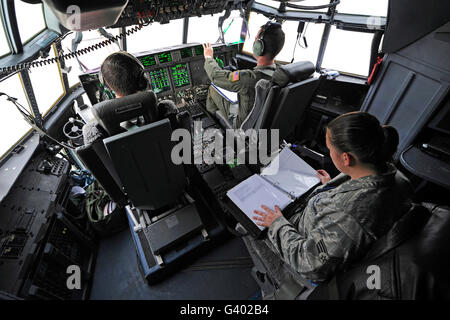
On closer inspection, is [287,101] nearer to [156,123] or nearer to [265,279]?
[156,123]

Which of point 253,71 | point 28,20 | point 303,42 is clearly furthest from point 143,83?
point 303,42

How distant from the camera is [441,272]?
22.2 inches

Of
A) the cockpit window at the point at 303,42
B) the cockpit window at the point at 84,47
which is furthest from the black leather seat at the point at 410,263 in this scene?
the cockpit window at the point at 303,42

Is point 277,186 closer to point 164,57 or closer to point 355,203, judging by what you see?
point 355,203

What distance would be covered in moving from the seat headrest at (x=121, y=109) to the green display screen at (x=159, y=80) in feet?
4.09

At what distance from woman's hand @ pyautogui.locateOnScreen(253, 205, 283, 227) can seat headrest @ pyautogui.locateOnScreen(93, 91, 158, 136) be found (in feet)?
2.68

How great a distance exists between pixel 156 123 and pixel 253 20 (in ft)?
8.66

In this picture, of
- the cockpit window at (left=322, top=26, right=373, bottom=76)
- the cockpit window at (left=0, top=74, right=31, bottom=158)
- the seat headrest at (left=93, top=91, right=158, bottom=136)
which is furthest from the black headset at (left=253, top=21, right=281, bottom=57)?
the cockpit window at (left=0, top=74, right=31, bottom=158)

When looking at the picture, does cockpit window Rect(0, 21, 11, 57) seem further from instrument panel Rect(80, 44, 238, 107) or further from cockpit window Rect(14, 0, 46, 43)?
instrument panel Rect(80, 44, 238, 107)

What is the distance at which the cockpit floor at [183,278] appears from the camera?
5.30 feet

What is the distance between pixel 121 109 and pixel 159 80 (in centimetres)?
137

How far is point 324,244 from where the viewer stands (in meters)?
0.80
